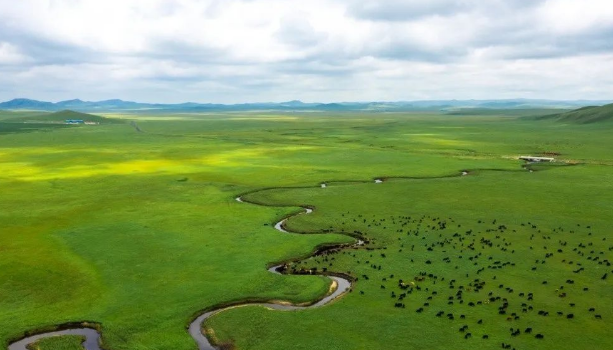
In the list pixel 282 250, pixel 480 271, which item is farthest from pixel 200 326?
pixel 480 271

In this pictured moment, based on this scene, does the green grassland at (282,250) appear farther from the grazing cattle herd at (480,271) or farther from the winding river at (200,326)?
the winding river at (200,326)

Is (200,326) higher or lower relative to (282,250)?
lower

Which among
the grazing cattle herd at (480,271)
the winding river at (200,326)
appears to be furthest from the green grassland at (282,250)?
the winding river at (200,326)

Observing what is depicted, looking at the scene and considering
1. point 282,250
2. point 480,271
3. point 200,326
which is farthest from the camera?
point 282,250

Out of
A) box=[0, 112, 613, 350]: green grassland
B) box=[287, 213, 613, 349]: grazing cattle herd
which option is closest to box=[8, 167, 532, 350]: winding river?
box=[0, 112, 613, 350]: green grassland

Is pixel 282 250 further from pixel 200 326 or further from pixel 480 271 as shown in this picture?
pixel 480 271

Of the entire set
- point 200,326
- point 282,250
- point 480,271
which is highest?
point 282,250
